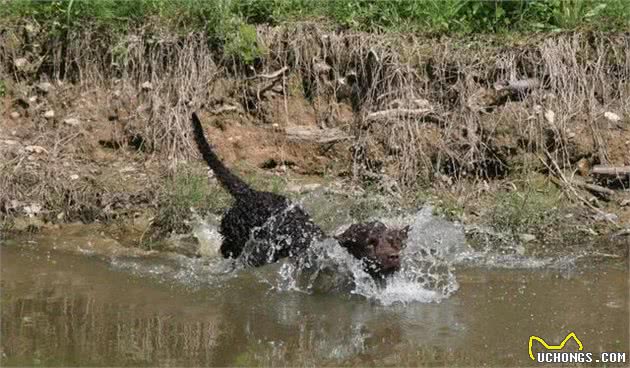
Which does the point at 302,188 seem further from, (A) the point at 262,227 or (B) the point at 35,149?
(B) the point at 35,149

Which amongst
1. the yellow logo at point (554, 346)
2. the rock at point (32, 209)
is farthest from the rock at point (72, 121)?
the yellow logo at point (554, 346)

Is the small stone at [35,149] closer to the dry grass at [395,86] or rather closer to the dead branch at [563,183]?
the dry grass at [395,86]

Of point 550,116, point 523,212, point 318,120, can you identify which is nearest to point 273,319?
point 523,212

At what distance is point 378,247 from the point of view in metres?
6.00

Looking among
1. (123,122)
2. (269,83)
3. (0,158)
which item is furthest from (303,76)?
(0,158)

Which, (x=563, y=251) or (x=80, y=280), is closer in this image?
(x=80, y=280)

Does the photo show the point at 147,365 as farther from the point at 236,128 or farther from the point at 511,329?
the point at 236,128

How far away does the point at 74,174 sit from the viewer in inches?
297

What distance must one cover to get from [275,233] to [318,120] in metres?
1.92

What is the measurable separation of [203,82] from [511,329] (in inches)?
142

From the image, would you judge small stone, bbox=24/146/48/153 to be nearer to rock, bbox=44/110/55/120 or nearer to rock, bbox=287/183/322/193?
rock, bbox=44/110/55/120

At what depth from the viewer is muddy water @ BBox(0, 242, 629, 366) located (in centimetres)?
507

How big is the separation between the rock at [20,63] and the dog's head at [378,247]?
356cm

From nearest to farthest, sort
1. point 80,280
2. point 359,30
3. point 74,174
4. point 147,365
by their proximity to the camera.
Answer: point 147,365
point 80,280
point 74,174
point 359,30
